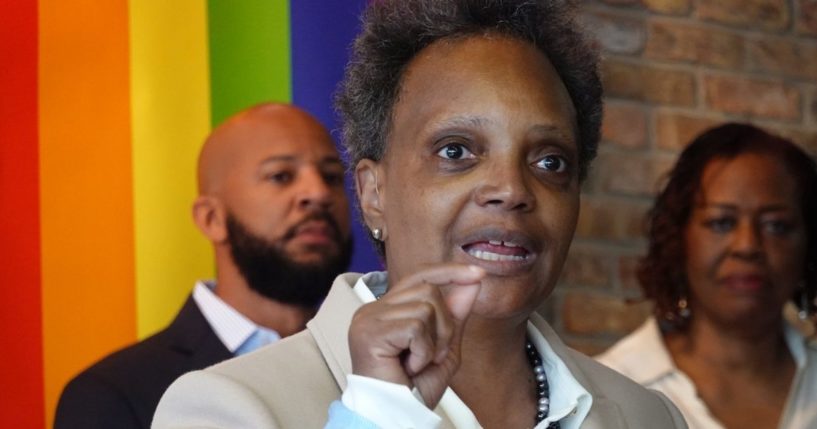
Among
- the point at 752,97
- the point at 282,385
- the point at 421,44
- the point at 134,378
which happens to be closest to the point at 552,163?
the point at 421,44

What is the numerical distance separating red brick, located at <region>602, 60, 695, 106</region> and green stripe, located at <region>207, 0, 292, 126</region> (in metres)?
1.01

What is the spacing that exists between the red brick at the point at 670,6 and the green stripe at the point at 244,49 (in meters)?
1.17

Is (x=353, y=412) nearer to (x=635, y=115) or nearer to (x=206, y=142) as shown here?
(x=206, y=142)

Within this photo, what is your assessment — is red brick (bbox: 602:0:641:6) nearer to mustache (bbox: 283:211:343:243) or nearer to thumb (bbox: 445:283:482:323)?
mustache (bbox: 283:211:343:243)

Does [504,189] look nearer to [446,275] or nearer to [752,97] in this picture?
[446,275]

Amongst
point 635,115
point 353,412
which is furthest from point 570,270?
point 353,412

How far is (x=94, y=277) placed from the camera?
10.4ft

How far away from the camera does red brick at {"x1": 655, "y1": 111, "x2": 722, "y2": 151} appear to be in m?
4.16

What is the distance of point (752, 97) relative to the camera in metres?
4.32

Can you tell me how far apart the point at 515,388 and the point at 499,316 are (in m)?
0.17

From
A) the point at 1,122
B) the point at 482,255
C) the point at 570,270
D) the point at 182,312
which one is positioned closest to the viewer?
the point at 482,255

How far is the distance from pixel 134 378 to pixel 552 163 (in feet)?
4.29

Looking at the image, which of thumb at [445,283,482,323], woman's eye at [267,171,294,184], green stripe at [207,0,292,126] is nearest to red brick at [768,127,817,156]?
woman's eye at [267,171,294,184]

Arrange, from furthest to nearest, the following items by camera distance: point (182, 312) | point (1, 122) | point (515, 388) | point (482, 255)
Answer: point (182, 312)
point (1, 122)
point (515, 388)
point (482, 255)
